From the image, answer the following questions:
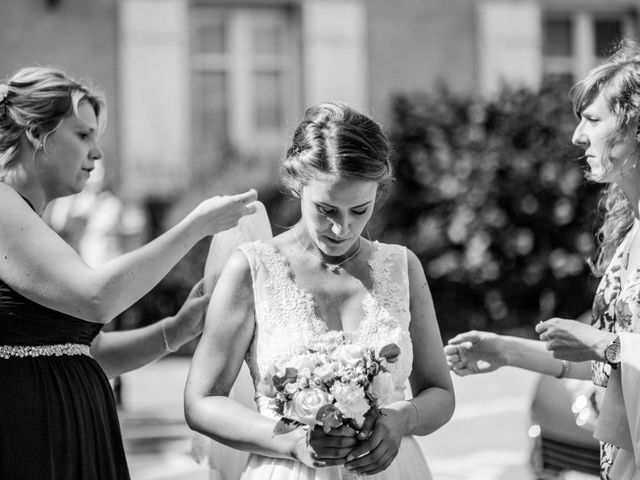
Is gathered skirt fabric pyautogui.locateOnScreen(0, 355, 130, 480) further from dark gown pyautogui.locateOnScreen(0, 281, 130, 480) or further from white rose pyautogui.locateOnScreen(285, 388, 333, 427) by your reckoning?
white rose pyautogui.locateOnScreen(285, 388, 333, 427)

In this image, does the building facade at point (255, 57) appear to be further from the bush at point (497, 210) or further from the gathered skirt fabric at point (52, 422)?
the gathered skirt fabric at point (52, 422)

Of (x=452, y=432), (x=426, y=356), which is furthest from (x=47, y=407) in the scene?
(x=452, y=432)

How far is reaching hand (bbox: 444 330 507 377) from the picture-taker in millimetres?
3482

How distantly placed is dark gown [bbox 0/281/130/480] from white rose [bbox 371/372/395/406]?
3.03 feet

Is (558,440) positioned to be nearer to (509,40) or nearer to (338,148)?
(338,148)

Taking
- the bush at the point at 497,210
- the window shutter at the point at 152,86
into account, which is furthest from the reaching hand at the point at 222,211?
the window shutter at the point at 152,86

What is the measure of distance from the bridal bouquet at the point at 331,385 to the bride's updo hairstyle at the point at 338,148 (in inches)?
23.0

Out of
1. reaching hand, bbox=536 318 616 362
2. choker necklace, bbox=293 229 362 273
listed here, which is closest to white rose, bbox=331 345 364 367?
choker necklace, bbox=293 229 362 273

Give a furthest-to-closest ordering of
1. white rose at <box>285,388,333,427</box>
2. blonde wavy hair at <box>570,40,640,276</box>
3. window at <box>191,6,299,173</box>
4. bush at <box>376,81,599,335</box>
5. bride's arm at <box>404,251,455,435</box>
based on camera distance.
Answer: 1. window at <box>191,6,299,173</box>
2. bush at <box>376,81,599,335</box>
3. blonde wavy hair at <box>570,40,640,276</box>
4. bride's arm at <box>404,251,455,435</box>
5. white rose at <box>285,388,333,427</box>

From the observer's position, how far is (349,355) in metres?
2.63

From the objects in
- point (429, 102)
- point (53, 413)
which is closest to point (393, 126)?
point (429, 102)

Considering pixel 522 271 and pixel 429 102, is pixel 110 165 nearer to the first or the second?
pixel 429 102

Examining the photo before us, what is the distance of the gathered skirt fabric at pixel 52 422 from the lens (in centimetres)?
289

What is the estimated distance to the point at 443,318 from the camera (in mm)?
10672
